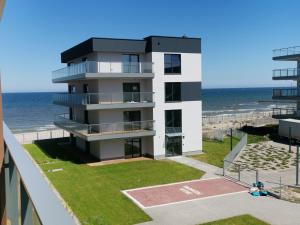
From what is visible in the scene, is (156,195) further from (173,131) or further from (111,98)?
(173,131)

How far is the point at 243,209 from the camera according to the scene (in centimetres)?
1636

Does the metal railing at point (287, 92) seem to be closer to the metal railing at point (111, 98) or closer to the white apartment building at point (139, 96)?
the white apartment building at point (139, 96)

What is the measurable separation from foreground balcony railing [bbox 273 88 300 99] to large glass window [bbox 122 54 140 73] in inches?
767

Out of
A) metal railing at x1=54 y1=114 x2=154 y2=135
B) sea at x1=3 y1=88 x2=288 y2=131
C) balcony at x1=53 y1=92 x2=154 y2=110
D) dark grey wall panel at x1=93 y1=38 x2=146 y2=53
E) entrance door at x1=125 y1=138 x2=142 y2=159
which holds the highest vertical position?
dark grey wall panel at x1=93 y1=38 x2=146 y2=53

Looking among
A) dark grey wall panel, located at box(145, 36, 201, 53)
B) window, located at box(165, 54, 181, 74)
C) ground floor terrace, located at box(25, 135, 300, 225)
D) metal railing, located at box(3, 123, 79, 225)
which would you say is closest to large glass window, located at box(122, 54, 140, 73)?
dark grey wall panel, located at box(145, 36, 201, 53)

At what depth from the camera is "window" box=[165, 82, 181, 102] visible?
27906 millimetres

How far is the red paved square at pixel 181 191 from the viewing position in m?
17.9

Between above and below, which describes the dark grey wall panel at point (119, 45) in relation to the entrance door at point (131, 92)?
above

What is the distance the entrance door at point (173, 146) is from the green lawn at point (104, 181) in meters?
1.81

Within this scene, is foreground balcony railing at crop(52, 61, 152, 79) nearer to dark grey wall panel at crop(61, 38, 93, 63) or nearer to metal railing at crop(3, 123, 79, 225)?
dark grey wall panel at crop(61, 38, 93, 63)

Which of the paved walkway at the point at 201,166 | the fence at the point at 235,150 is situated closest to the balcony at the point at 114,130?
the paved walkway at the point at 201,166

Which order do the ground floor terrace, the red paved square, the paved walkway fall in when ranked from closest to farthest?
the ground floor terrace
the red paved square
the paved walkway

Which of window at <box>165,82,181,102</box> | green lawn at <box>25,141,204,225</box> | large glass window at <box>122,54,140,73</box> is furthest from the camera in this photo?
window at <box>165,82,181,102</box>

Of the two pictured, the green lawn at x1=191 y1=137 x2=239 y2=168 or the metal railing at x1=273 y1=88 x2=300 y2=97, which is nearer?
the green lawn at x1=191 y1=137 x2=239 y2=168
